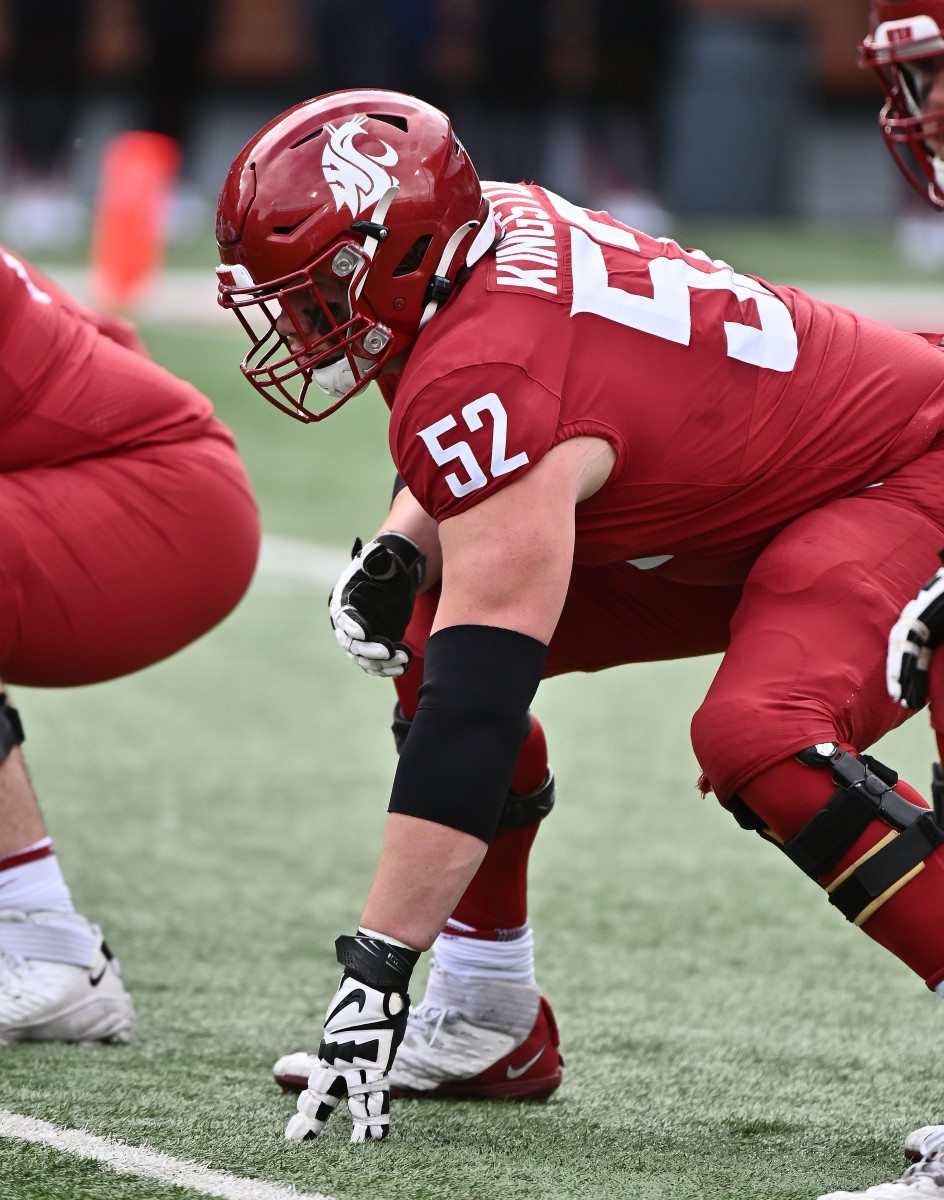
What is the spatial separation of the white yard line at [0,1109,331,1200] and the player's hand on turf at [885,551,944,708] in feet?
3.08

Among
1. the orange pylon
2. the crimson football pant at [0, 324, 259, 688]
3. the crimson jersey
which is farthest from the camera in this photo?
the orange pylon

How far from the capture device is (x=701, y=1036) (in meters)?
2.94

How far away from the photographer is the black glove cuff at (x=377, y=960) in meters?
2.16

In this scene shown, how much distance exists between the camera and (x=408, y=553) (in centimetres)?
260

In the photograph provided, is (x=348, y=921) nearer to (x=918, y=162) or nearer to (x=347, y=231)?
(x=347, y=231)

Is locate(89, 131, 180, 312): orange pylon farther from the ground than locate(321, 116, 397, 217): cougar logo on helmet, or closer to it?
closer to it

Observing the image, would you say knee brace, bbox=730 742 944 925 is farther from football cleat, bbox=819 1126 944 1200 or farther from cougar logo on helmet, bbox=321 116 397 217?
cougar logo on helmet, bbox=321 116 397 217

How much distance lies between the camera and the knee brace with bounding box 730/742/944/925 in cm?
210

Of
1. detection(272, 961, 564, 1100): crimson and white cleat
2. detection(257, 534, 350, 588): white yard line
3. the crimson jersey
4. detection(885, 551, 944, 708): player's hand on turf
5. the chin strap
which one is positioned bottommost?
detection(257, 534, 350, 588): white yard line

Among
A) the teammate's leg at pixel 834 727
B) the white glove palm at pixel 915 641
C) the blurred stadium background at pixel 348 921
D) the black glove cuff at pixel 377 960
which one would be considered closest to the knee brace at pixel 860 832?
the teammate's leg at pixel 834 727

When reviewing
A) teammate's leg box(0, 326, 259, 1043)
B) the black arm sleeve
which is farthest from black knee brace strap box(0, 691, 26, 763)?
the black arm sleeve

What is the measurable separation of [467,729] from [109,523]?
1.08 metres

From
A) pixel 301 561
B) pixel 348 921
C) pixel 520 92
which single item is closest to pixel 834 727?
pixel 348 921

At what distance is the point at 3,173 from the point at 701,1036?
41.1 feet
